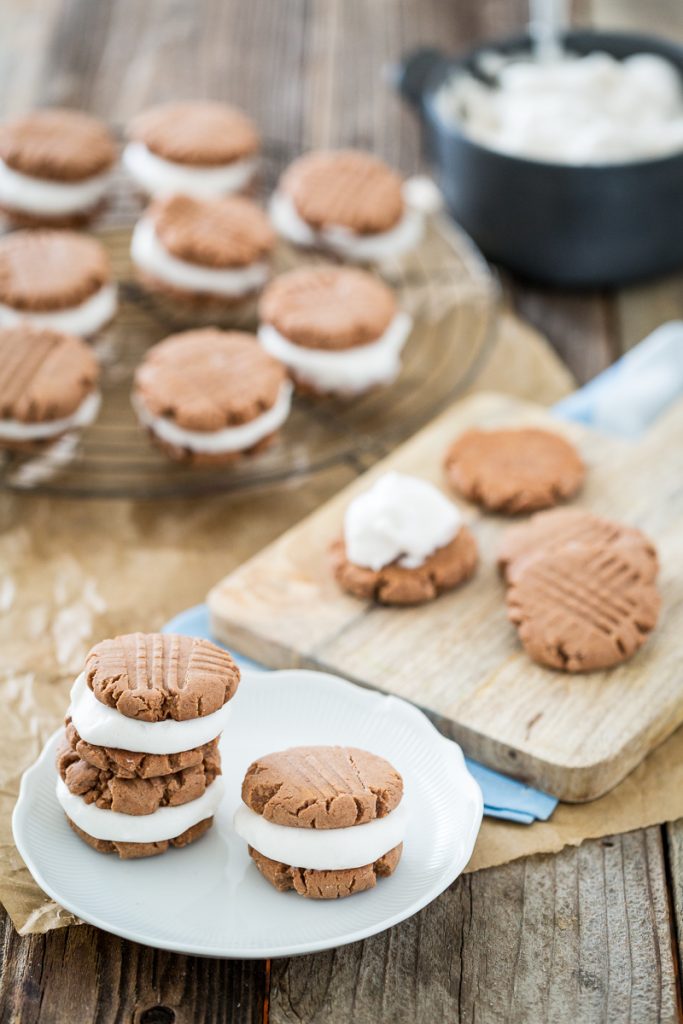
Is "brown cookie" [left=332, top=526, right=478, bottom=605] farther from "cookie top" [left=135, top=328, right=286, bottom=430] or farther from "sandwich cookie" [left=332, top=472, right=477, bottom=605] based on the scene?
"cookie top" [left=135, top=328, right=286, bottom=430]

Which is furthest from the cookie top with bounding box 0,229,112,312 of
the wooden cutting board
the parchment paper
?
the wooden cutting board

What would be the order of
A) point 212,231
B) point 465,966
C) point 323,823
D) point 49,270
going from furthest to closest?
point 212,231 < point 49,270 < point 465,966 < point 323,823

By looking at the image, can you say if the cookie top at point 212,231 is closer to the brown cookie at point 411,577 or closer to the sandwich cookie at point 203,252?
the sandwich cookie at point 203,252

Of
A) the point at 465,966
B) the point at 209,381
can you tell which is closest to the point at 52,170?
the point at 209,381

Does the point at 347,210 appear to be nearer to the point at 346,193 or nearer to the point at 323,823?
the point at 346,193

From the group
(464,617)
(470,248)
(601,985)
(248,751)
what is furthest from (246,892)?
(470,248)

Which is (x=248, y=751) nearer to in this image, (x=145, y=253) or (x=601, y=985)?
(x=601, y=985)

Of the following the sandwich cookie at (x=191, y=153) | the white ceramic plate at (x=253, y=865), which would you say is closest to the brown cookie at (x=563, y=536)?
the white ceramic plate at (x=253, y=865)
